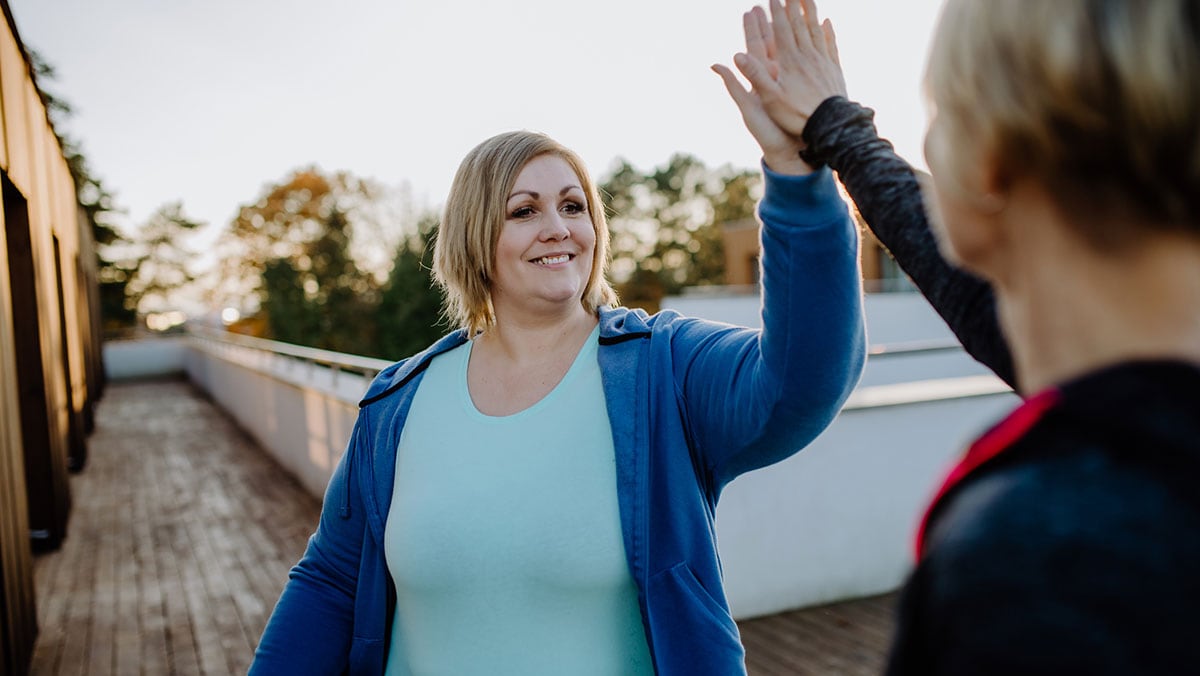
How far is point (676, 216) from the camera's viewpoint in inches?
1703

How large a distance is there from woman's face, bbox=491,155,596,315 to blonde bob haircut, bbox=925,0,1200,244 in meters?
1.15

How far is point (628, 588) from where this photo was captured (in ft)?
4.20

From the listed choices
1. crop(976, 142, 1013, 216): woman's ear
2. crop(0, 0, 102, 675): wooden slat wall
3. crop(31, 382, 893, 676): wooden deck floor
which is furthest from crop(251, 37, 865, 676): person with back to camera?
crop(0, 0, 102, 675): wooden slat wall

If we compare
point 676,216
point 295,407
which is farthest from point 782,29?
point 676,216

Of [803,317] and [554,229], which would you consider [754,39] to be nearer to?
[803,317]

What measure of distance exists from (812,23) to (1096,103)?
0.57 meters

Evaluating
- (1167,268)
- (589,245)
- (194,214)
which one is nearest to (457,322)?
(589,245)

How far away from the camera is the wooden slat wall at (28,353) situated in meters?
3.73

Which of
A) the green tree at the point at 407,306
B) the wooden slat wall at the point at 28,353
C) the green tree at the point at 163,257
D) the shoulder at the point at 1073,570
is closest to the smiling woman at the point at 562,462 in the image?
the shoulder at the point at 1073,570

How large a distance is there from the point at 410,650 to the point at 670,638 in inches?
18.9

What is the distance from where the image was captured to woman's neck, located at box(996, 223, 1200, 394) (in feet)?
1.47

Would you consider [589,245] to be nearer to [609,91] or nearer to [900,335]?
[609,91]

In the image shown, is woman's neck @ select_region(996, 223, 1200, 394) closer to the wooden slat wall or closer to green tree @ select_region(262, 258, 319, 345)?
the wooden slat wall

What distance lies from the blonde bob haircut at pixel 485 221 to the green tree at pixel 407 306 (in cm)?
1989
